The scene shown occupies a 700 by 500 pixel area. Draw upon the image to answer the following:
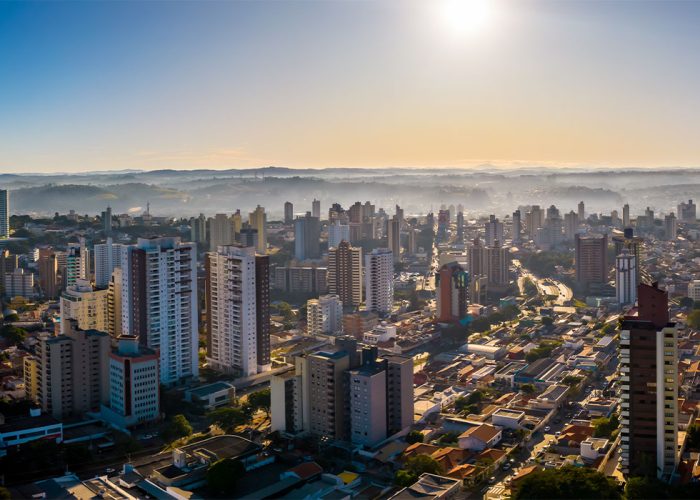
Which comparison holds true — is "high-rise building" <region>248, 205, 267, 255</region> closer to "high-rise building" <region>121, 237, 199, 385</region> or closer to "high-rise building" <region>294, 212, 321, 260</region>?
"high-rise building" <region>294, 212, 321, 260</region>

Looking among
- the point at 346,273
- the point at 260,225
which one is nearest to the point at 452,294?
the point at 346,273

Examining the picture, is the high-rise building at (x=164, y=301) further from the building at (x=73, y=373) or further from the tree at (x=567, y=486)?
the tree at (x=567, y=486)

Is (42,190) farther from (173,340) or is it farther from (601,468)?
(601,468)

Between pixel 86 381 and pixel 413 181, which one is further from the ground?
pixel 413 181

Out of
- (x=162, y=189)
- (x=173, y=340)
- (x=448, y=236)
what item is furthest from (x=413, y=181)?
(x=173, y=340)

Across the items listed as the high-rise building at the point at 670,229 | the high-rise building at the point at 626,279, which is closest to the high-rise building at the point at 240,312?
the high-rise building at the point at 626,279
